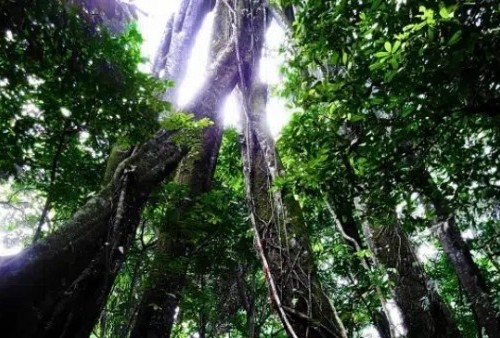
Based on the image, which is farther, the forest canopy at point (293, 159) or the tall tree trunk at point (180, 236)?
the tall tree trunk at point (180, 236)

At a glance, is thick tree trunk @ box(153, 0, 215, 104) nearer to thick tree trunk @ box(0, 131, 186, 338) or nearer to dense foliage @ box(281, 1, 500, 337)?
thick tree trunk @ box(0, 131, 186, 338)

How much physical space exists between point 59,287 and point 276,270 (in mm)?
2223

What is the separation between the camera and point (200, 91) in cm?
587

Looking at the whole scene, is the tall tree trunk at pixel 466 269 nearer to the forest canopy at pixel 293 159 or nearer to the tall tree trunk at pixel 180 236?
the forest canopy at pixel 293 159

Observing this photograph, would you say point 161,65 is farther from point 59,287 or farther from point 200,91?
point 59,287

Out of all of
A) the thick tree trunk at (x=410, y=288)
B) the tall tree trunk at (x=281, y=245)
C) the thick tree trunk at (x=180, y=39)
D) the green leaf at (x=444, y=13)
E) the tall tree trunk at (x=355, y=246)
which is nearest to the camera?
the green leaf at (x=444, y=13)

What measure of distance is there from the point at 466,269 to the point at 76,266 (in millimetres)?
4048

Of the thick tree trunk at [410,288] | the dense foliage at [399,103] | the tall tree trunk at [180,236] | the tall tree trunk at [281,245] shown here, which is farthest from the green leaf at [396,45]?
the tall tree trunk at [180,236]

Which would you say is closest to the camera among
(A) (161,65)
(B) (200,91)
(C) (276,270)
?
(C) (276,270)

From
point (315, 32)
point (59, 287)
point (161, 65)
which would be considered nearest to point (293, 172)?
point (315, 32)

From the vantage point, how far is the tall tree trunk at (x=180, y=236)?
5.14 meters

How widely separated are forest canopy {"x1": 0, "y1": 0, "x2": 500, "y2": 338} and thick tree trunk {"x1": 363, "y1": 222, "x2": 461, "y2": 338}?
17 mm

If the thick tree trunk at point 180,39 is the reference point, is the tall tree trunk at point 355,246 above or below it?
below

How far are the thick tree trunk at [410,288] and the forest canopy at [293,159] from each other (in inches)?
0.7
